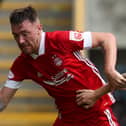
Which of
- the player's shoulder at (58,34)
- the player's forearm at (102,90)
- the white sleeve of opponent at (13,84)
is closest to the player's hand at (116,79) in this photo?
the player's forearm at (102,90)

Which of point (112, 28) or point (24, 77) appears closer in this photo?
point (24, 77)

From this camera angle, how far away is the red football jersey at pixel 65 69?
229 inches

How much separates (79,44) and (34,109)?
382cm

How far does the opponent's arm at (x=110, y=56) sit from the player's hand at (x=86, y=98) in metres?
0.25

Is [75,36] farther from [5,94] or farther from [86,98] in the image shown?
[5,94]

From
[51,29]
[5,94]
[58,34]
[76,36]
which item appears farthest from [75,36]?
[51,29]

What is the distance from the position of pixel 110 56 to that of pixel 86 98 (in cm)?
37

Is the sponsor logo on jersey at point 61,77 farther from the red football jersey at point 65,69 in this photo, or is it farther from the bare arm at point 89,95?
the bare arm at point 89,95

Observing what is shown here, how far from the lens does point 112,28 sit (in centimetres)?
950

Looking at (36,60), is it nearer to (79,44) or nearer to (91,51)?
(79,44)

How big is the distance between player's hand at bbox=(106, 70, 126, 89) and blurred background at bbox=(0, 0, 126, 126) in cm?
386

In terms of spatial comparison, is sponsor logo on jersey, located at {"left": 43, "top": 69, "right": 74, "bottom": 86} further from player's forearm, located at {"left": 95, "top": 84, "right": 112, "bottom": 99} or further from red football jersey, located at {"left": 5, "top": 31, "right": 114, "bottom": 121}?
player's forearm, located at {"left": 95, "top": 84, "right": 112, "bottom": 99}

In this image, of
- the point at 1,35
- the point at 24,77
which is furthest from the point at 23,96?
the point at 24,77

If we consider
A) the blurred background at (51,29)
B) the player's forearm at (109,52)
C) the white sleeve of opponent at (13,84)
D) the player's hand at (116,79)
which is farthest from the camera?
the blurred background at (51,29)
